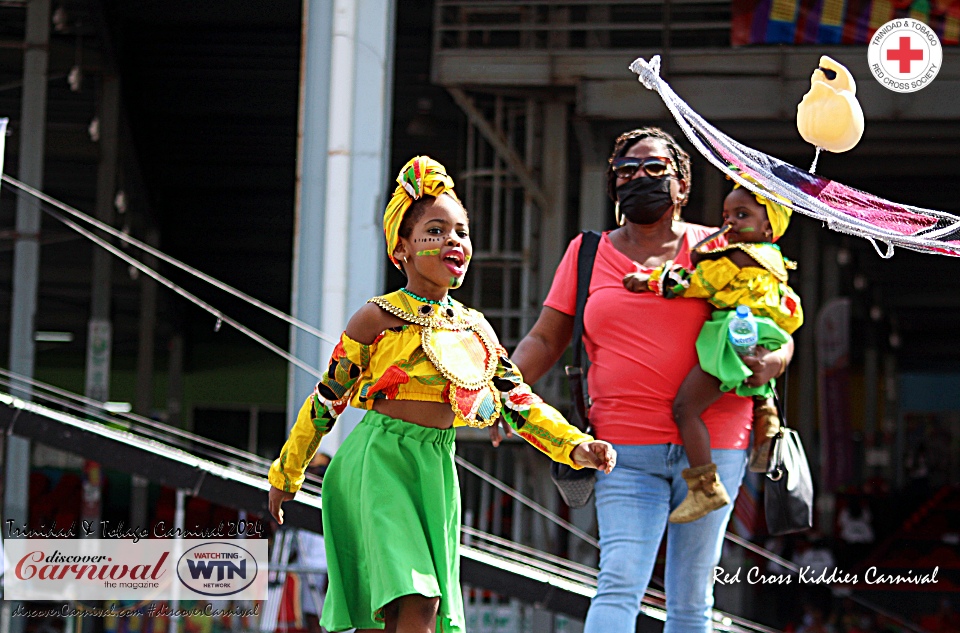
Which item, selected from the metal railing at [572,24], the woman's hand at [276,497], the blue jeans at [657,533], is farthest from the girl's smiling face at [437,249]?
the metal railing at [572,24]

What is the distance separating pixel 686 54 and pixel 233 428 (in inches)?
602

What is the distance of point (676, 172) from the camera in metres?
4.04

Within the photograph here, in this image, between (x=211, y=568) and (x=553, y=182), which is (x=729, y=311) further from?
(x=553, y=182)

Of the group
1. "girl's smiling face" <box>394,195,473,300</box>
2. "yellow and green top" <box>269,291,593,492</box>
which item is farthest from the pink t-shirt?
"girl's smiling face" <box>394,195,473,300</box>

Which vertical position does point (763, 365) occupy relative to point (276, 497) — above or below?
above

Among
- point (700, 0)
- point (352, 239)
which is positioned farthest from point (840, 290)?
point (352, 239)

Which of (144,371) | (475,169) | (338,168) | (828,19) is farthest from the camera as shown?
(144,371)

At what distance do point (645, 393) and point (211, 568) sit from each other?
2619mm

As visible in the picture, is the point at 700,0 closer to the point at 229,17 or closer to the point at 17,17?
the point at 229,17

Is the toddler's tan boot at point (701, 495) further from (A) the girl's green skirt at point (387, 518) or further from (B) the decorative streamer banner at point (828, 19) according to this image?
(B) the decorative streamer banner at point (828, 19)

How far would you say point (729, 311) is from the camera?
3965mm

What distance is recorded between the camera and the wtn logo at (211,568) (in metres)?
5.59

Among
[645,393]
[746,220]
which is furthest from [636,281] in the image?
[746,220]

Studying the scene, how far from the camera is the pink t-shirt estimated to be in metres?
3.91
